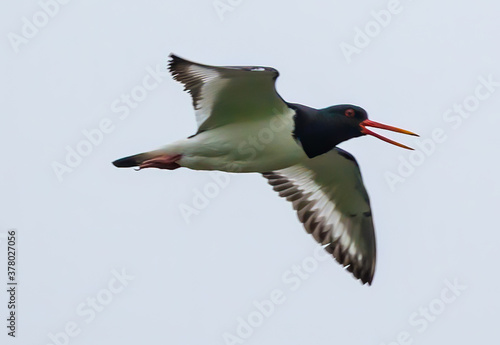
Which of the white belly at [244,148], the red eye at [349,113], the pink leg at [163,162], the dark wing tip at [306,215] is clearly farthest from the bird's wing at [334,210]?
the pink leg at [163,162]

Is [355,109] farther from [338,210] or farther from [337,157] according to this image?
[338,210]

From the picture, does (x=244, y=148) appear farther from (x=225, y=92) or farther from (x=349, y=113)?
(x=349, y=113)

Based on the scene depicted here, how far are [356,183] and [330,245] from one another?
0.89 metres

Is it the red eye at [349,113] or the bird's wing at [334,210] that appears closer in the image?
the red eye at [349,113]

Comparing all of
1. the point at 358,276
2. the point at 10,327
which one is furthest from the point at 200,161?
the point at 10,327

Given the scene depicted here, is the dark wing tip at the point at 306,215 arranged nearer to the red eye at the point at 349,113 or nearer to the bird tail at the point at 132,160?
the red eye at the point at 349,113

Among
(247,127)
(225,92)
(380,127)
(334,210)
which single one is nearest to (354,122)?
(380,127)

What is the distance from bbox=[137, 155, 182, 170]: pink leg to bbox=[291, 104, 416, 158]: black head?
52.4 inches

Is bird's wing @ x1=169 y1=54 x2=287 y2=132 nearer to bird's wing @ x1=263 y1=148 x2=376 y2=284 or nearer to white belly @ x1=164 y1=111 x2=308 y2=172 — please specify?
white belly @ x1=164 y1=111 x2=308 y2=172

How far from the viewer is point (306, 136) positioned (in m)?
11.5

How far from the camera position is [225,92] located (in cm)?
1123

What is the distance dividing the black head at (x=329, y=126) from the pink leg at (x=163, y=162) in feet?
4.37

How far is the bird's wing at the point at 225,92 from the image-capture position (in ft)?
35.7

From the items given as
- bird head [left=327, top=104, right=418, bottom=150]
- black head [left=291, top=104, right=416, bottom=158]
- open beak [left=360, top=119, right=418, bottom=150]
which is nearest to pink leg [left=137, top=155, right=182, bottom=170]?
black head [left=291, top=104, right=416, bottom=158]
